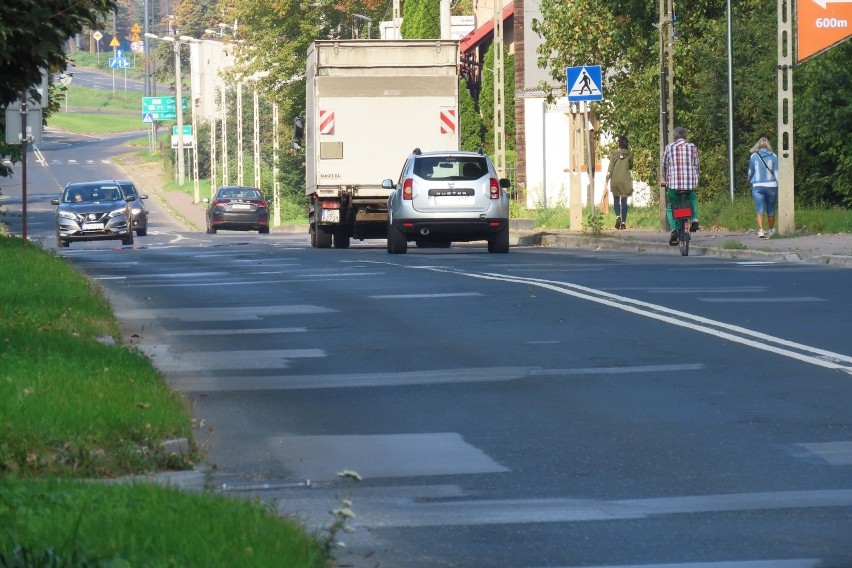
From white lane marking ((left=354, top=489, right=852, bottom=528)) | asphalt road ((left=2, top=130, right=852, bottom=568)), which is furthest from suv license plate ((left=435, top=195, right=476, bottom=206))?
white lane marking ((left=354, top=489, right=852, bottom=528))

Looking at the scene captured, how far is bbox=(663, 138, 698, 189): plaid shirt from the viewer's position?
2828 cm

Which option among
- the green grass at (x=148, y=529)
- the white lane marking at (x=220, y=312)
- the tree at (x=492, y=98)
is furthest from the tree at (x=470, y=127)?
the green grass at (x=148, y=529)

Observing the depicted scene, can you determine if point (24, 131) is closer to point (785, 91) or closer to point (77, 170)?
point (785, 91)

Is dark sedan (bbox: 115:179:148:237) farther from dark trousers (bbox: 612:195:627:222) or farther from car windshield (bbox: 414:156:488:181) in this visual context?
car windshield (bbox: 414:156:488:181)

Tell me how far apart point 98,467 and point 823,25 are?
2512 cm

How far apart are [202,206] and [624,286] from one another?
85141 millimetres

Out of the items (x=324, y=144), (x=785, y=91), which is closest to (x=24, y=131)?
(x=324, y=144)

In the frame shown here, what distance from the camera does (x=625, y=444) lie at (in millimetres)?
9633

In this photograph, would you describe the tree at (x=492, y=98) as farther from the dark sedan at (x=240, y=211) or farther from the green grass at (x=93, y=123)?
the green grass at (x=93, y=123)

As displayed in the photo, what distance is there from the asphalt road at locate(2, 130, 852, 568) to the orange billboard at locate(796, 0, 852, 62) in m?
10.8

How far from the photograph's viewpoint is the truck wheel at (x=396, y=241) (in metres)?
31.7

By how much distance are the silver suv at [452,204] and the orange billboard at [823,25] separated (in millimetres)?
5800

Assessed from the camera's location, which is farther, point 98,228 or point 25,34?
point 98,228

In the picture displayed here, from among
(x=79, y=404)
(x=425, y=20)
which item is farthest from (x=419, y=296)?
(x=425, y=20)
